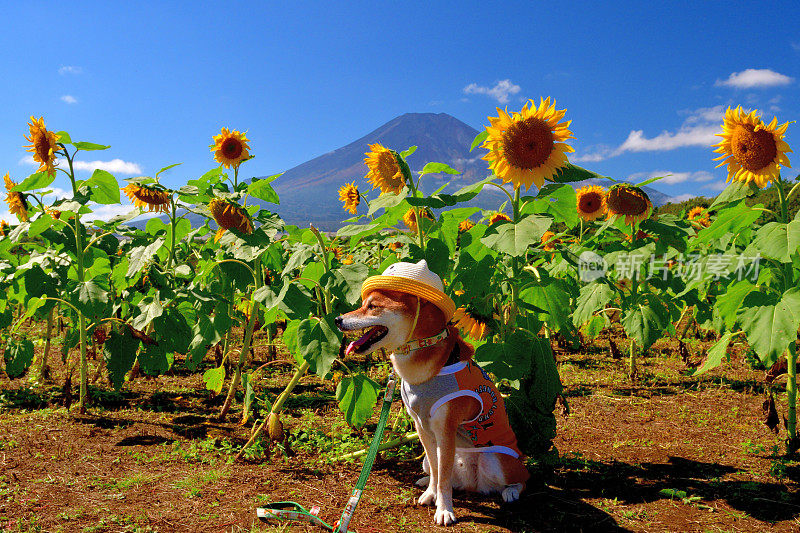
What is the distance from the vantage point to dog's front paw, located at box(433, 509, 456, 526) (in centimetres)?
254

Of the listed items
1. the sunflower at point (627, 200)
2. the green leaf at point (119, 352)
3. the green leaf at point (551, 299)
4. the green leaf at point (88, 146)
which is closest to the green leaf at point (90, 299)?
the green leaf at point (119, 352)

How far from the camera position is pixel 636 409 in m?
4.68

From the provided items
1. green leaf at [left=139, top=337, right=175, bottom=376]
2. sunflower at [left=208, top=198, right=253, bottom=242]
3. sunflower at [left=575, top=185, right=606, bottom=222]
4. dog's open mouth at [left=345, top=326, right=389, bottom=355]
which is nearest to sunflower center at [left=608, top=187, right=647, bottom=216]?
sunflower at [left=575, top=185, right=606, bottom=222]

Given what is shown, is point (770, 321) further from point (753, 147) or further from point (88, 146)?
point (88, 146)

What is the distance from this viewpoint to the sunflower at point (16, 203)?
4.89 metres

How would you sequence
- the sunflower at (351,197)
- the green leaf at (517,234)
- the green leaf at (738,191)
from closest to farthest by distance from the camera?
1. the green leaf at (517,234)
2. the green leaf at (738,191)
3. the sunflower at (351,197)

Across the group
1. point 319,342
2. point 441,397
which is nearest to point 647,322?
point 441,397

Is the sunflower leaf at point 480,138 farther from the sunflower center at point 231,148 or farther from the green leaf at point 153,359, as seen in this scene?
the green leaf at point 153,359

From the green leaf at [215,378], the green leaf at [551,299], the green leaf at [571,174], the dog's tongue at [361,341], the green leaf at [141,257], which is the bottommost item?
the green leaf at [215,378]

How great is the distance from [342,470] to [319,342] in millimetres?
906

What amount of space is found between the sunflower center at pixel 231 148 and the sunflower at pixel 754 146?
3.49m

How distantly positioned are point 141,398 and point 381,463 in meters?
2.72

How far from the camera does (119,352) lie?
407 centimetres

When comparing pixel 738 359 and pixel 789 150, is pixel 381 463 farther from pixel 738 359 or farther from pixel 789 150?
pixel 738 359
